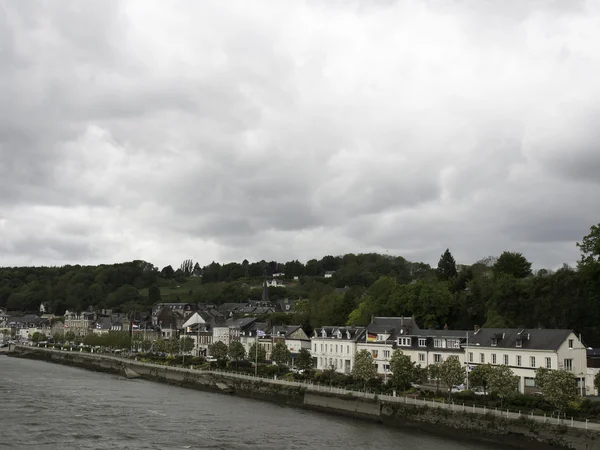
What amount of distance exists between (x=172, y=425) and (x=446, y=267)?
71954 mm

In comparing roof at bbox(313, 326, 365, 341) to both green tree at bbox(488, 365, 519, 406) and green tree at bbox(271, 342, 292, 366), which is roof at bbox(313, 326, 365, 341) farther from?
green tree at bbox(488, 365, 519, 406)

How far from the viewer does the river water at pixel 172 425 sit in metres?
45.0

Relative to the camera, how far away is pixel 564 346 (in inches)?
2303

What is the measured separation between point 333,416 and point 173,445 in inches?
759

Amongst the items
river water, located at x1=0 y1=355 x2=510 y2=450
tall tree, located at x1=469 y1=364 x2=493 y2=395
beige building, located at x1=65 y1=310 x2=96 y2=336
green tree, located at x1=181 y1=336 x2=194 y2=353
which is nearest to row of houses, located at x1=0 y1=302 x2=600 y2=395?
tall tree, located at x1=469 y1=364 x2=493 y2=395

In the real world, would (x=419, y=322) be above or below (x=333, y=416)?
above

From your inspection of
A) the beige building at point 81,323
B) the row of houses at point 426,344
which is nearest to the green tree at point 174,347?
the row of houses at point 426,344

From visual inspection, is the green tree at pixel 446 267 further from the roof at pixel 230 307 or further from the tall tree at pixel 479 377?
the roof at pixel 230 307

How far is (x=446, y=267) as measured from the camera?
11231cm

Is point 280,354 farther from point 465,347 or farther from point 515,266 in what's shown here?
point 515,266

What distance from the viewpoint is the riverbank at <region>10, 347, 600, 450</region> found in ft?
139

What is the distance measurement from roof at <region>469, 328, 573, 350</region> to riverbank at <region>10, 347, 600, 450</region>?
586 inches

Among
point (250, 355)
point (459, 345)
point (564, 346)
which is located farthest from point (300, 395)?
point (250, 355)

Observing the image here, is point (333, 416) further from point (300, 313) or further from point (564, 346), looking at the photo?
point (300, 313)
